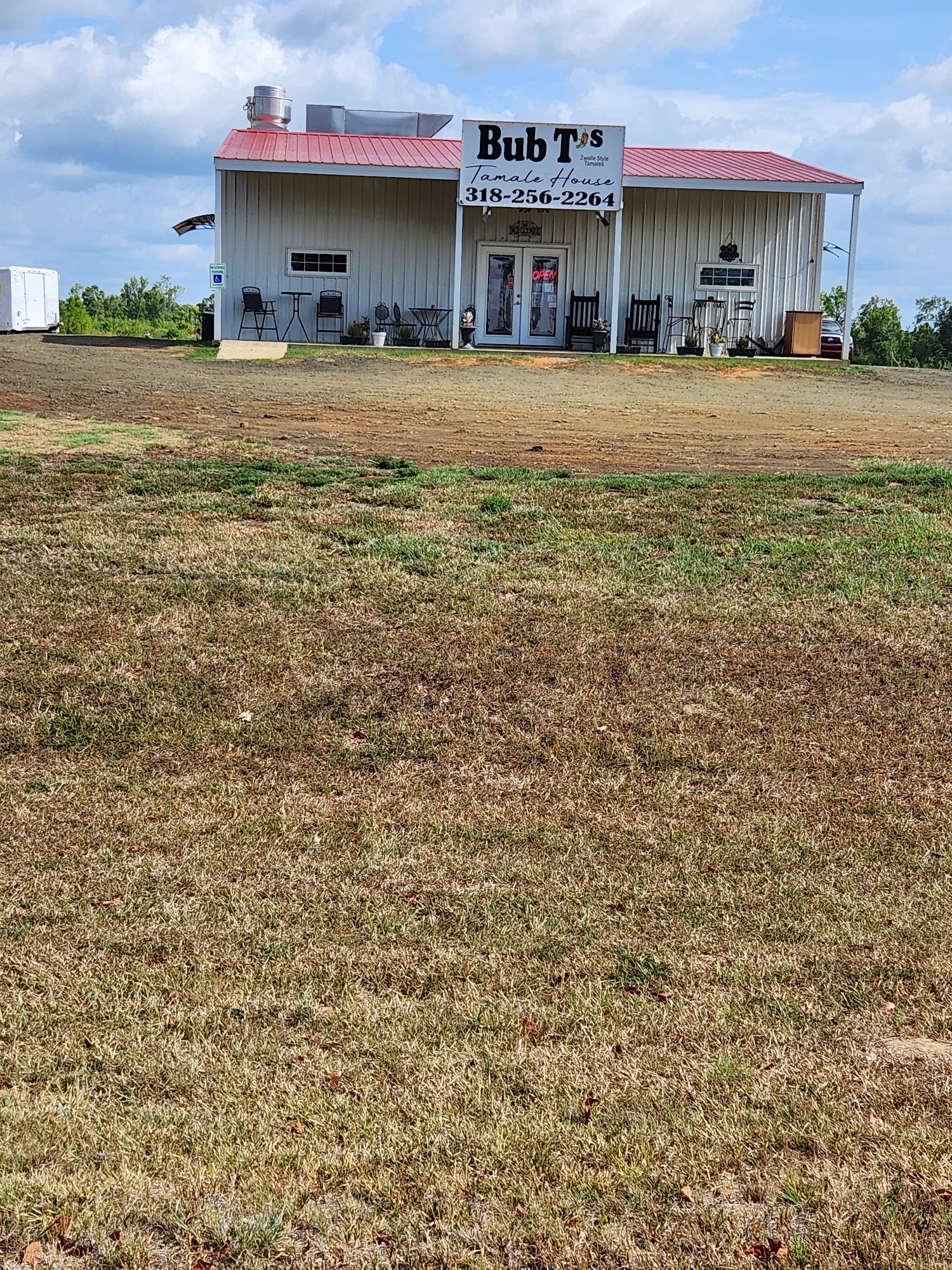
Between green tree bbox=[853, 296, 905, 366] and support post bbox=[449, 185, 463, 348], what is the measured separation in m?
53.6

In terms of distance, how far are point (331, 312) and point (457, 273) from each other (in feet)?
9.23

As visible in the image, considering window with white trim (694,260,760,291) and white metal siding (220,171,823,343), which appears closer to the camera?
white metal siding (220,171,823,343)

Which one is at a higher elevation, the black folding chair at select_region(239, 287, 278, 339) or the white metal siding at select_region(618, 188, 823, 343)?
the white metal siding at select_region(618, 188, 823, 343)

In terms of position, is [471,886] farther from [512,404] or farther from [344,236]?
[344,236]

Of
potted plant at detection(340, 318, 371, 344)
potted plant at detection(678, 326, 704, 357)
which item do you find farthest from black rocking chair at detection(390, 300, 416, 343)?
potted plant at detection(678, 326, 704, 357)

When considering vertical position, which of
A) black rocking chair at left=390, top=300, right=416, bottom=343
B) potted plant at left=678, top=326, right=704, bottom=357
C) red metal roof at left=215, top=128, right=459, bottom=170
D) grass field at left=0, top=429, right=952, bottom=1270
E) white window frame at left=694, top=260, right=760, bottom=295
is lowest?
grass field at left=0, top=429, right=952, bottom=1270

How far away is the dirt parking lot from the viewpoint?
12414 millimetres

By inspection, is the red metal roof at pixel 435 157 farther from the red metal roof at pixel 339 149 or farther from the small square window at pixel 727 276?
the small square window at pixel 727 276

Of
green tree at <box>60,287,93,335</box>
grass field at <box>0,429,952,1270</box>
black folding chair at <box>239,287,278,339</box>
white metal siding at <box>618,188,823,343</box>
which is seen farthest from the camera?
green tree at <box>60,287,93,335</box>

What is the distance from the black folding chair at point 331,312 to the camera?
87.2 feet

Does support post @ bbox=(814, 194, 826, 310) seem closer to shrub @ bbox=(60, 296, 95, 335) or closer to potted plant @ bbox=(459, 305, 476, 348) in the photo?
potted plant @ bbox=(459, 305, 476, 348)

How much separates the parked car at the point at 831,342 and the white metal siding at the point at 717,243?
3.36 ft

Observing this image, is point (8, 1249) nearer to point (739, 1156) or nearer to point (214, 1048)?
point (214, 1048)

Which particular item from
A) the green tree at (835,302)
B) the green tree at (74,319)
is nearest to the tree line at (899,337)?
the green tree at (835,302)
